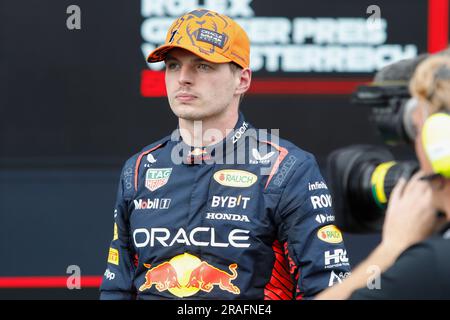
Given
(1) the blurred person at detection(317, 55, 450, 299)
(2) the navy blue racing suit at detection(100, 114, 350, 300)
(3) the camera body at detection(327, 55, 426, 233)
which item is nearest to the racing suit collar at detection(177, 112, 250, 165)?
(2) the navy blue racing suit at detection(100, 114, 350, 300)

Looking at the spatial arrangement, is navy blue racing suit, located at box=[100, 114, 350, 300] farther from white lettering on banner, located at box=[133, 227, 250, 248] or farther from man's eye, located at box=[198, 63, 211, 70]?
man's eye, located at box=[198, 63, 211, 70]

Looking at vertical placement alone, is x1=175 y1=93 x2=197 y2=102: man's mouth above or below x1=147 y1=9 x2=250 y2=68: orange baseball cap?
below

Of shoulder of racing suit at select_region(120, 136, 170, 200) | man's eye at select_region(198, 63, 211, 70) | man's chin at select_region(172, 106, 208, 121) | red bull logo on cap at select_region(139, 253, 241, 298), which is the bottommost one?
red bull logo on cap at select_region(139, 253, 241, 298)

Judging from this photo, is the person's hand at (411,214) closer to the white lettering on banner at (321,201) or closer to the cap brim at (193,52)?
the white lettering on banner at (321,201)

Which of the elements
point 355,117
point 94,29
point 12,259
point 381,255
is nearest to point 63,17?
point 94,29

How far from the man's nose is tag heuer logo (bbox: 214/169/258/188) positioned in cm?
26

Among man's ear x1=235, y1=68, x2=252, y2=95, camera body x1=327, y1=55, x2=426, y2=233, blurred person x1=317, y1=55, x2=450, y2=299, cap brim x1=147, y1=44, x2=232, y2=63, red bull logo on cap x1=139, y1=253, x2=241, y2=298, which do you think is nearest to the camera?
blurred person x1=317, y1=55, x2=450, y2=299

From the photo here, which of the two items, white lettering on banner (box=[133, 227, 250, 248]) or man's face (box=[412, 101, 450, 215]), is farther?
white lettering on banner (box=[133, 227, 250, 248])

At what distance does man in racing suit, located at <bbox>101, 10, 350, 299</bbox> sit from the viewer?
240 centimetres

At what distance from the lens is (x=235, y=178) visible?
2.50m

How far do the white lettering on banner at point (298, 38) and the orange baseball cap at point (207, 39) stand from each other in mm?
925

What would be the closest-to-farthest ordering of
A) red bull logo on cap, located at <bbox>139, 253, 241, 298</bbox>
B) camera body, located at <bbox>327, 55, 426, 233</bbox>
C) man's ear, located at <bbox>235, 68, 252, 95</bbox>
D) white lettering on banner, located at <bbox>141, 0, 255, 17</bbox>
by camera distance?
camera body, located at <bbox>327, 55, 426, 233</bbox>, red bull logo on cap, located at <bbox>139, 253, 241, 298</bbox>, man's ear, located at <bbox>235, 68, 252, 95</bbox>, white lettering on banner, located at <bbox>141, 0, 255, 17</bbox>

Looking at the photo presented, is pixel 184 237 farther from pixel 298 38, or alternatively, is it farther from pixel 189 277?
pixel 298 38

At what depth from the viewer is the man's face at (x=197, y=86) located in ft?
8.34
